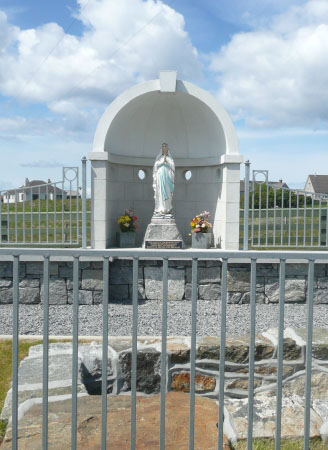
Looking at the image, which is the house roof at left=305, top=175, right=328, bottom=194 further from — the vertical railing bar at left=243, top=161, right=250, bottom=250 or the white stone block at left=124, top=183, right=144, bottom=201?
the vertical railing bar at left=243, top=161, right=250, bottom=250

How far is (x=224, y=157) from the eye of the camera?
894cm

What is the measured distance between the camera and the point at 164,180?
9.37m

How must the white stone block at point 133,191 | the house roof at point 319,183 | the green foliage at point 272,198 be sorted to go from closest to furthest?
the green foliage at point 272,198
the white stone block at point 133,191
the house roof at point 319,183

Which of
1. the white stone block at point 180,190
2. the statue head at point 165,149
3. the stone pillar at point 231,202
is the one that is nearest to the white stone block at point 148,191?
the white stone block at point 180,190

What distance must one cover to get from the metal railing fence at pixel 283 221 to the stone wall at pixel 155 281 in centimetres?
94

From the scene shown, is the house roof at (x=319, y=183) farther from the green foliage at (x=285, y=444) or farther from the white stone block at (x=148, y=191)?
the green foliage at (x=285, y=444)

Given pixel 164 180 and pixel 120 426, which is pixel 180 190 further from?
pixel 120 426

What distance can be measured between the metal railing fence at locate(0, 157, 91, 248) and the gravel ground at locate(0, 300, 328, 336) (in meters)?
1.44

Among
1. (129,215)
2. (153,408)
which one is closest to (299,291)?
(129,215)

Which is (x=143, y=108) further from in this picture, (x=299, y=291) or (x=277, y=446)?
(x=277, y=446)

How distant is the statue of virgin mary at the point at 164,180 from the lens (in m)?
9.37

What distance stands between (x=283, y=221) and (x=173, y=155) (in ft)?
9.13

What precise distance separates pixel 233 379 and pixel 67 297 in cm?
422

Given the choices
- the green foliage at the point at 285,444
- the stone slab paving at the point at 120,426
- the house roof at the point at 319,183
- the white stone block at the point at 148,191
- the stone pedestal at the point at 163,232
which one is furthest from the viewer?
the house roof at the point at 319,183
